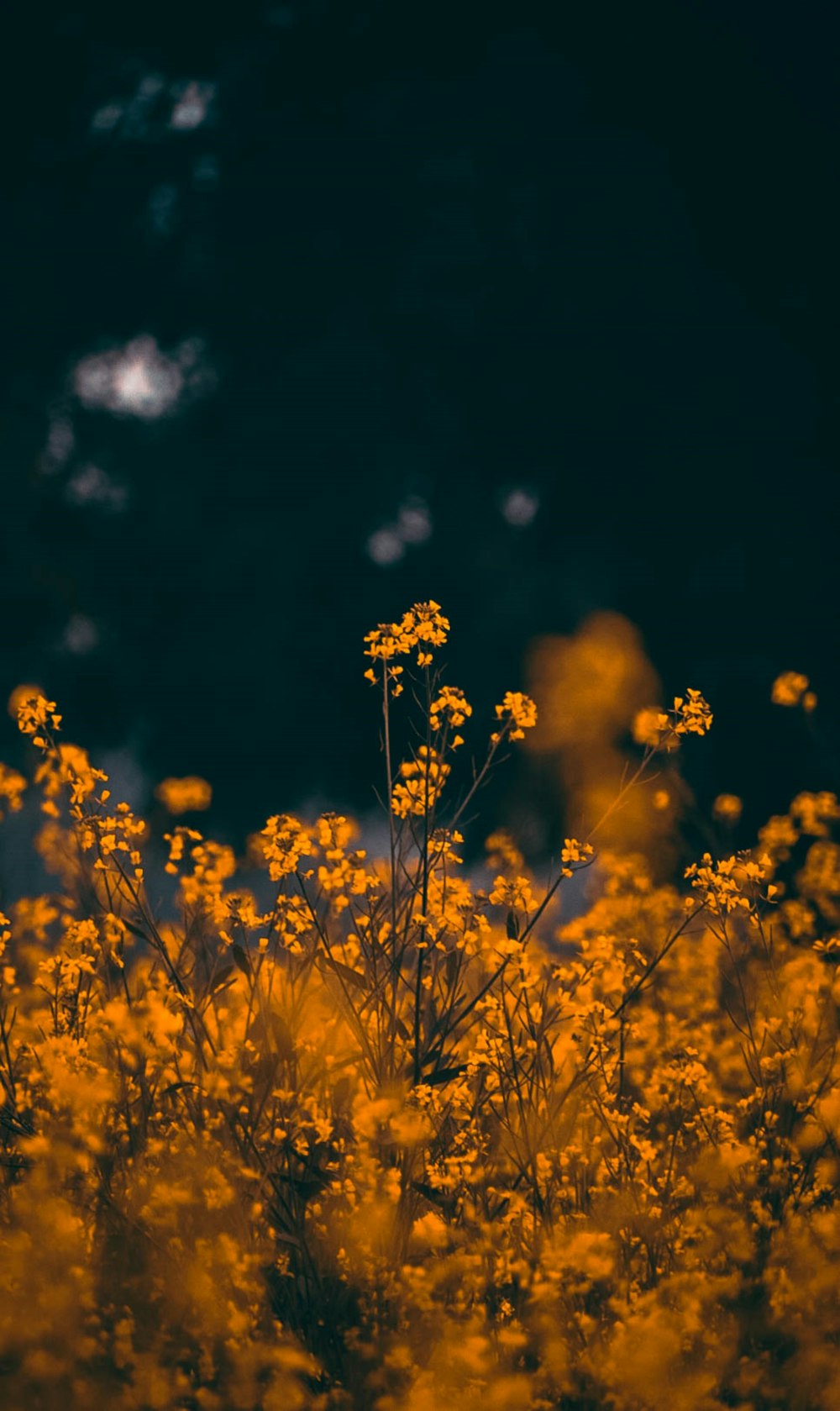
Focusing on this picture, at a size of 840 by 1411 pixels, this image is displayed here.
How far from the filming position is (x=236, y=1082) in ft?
14.1

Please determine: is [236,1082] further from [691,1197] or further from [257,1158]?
[691,1197]

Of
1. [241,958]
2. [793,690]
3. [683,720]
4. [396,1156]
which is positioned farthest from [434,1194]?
[793,690]

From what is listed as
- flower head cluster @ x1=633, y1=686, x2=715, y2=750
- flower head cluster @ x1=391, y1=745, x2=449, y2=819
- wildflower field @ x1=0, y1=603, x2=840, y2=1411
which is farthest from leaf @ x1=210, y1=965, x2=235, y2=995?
flower head cluster @ x1=633, y1=686, x2=715, y2=750

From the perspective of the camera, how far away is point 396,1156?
4477 mm

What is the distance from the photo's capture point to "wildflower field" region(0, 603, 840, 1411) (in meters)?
3.62

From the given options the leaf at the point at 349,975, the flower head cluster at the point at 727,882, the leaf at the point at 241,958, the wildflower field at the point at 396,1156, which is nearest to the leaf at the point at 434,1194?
the wildflower field at the point at 396,1156

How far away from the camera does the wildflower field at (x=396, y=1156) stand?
11.9 ft

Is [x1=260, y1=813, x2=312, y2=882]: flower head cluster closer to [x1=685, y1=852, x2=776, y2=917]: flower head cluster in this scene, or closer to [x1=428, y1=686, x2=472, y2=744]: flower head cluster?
[x1=428, y1=686, x2=472, y2=744]: flower head cluster

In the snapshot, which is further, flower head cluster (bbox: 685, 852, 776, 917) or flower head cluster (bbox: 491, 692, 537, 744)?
flower head cluster (bbox: 685, 852, 776, 917)

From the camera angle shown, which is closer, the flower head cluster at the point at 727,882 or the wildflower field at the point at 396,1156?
the wildflower field at the point at 396,1156

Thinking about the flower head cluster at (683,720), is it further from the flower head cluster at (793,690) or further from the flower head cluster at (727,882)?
the flower head cluster at (793,690)

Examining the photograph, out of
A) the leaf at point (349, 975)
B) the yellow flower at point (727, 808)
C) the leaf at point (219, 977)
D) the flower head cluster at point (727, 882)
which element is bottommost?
the leaf at point (349, 975)

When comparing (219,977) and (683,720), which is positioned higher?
(683,720)

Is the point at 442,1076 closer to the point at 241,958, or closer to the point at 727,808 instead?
the point at 241,958
